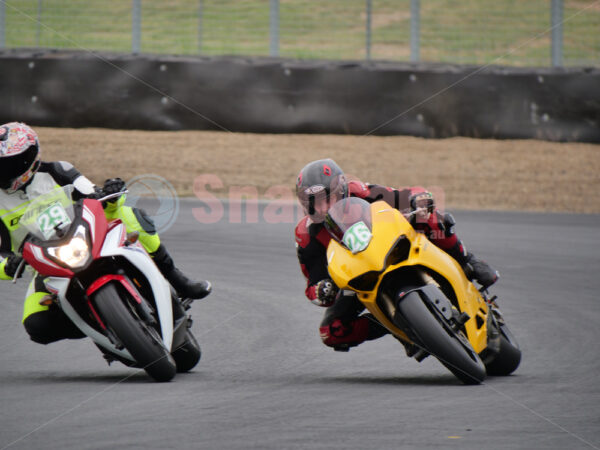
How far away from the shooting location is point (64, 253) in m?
5.32

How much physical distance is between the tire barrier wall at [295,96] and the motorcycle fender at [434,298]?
10.7 metres

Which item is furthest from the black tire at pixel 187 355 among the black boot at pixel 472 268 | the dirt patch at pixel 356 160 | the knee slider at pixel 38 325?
the dirt patch at pixel 356 160

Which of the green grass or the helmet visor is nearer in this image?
the helmet visor

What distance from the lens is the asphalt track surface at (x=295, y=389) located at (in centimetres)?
453

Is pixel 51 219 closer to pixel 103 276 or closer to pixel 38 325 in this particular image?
pixel 103 276

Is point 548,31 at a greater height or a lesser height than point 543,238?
greater

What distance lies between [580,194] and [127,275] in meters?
10.8

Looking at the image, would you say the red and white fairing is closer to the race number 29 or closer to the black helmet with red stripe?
the race number 29

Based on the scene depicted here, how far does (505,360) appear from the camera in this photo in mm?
5852

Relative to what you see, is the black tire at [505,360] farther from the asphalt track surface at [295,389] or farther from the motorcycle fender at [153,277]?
the motorcycle fender at [153,277]

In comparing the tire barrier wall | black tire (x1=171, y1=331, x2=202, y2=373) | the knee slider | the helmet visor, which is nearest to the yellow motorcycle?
black tire (x1=171, y1=331, x2=202, y2=373)

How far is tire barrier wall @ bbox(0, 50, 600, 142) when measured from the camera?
15680mm

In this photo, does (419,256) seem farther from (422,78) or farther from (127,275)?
(422,78)

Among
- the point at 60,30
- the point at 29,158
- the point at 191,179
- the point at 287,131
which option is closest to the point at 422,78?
the point at 287,131
